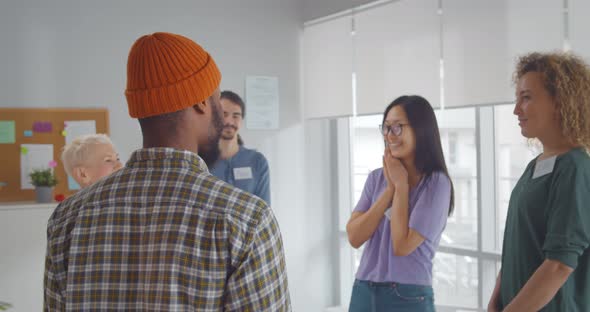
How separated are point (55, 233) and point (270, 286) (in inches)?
17.3

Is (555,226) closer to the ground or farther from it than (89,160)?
closer to the ground

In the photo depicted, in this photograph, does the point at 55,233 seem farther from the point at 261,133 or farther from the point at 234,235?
the point at 261,133

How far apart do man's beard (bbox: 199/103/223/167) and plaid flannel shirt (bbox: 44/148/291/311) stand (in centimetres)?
4

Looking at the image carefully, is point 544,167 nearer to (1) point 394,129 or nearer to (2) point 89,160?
(1) point 394,129

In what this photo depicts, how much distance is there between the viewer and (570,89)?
74.6 inches

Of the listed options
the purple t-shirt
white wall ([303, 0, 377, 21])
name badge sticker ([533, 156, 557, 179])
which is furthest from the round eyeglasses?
white wall ([303, 0, 377, 21])

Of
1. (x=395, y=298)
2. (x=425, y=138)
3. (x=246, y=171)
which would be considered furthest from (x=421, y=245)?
(x=246, y=171)

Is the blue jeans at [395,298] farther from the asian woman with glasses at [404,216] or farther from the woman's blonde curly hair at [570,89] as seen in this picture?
the woman's blonde curly hair at [570,89]

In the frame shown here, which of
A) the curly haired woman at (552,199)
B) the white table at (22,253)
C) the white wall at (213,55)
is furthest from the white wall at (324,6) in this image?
the curly haired woman at (552,199)

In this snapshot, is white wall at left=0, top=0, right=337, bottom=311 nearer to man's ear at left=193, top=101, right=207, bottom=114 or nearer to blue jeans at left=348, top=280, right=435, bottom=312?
blue jeans at left=348, top=280, right=435, bottom=312

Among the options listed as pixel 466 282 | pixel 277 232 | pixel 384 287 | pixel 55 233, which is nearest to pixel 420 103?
pixel 384 287

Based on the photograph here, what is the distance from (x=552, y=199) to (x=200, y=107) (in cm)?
114

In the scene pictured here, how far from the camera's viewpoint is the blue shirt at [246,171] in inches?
141

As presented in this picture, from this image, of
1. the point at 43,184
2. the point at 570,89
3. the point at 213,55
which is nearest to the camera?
the point at 570,89
